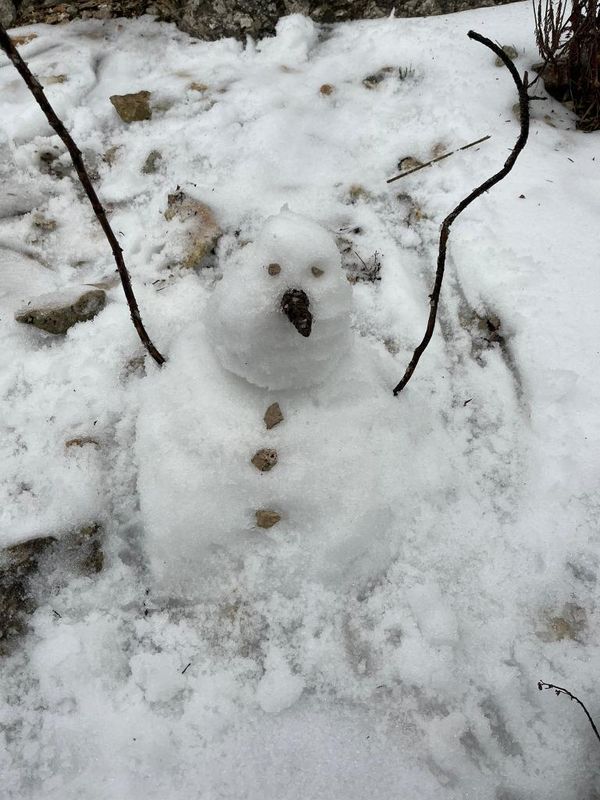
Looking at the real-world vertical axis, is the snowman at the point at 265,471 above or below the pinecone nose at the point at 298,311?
below

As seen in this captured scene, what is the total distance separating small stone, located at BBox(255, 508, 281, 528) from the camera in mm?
1522

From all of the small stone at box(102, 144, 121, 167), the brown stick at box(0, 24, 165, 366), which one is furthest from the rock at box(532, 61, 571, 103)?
the brown stick at box(0, 24, 165, 366)

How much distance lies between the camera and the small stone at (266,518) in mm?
1522

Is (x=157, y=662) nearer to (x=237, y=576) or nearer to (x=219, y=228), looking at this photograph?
(x=237, y=576)

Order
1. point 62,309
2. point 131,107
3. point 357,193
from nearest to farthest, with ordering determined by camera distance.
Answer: point 62,309 < point 357,193 < point 131,107

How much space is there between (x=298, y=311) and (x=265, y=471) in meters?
0.53

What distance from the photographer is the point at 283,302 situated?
1294 mm

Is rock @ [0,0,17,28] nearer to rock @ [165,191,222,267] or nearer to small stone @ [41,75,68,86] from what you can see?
small stone @ [41,75,68,86]

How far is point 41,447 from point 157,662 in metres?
0.81

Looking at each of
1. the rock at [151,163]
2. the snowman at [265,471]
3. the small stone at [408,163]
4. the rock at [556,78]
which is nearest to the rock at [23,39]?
the rock at [151,163]

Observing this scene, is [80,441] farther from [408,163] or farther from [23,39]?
[23,39]

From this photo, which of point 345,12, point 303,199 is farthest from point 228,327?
point 345,12

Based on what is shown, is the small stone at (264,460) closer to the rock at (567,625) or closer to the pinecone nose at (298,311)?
the pinecone nose at (298,311)

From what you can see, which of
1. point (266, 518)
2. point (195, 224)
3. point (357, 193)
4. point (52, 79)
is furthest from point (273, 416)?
point (52, 79)
